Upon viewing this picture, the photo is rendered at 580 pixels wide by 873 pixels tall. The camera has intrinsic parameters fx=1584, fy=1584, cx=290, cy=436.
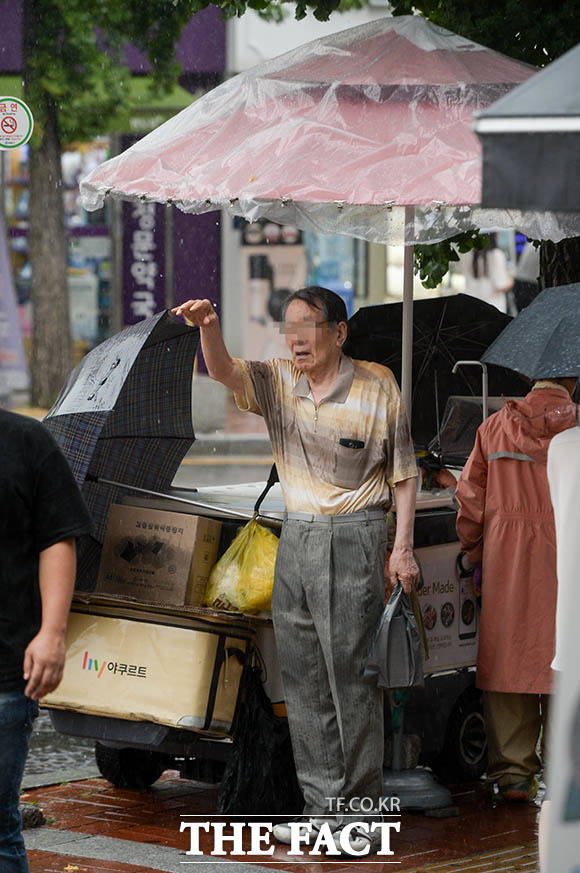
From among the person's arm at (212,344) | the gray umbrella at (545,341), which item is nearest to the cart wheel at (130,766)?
the person's arm at (212,344)

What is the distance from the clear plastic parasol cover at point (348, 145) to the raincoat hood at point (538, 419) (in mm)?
631

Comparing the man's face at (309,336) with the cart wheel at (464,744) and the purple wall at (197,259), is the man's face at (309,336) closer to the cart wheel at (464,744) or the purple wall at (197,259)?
the cart wheel at (464,744)

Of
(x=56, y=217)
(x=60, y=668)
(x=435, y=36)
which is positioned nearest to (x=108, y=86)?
(x=56, y=217)

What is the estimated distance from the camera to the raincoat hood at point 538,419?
245 inches

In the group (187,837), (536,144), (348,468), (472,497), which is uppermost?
(536,144)

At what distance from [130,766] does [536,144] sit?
13.4 ft

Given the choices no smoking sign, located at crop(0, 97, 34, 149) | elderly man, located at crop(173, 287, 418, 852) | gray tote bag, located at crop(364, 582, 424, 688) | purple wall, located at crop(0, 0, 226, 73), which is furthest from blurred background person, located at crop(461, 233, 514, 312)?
gray tote bag, located at crop(364, 582, 424, 688)

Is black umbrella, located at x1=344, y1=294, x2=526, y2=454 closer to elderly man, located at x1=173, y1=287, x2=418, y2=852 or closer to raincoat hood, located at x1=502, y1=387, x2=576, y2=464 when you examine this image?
raincoat hood, located at x1=502, y1=387, x2=576, y2=464

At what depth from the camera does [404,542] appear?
227 inches

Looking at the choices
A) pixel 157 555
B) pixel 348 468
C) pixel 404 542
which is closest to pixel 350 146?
pixel 348 468

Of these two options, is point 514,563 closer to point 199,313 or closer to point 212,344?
point 212,344

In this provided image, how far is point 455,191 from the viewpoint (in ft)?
18.1

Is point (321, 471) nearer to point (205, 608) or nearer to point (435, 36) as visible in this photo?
point (205, 608)

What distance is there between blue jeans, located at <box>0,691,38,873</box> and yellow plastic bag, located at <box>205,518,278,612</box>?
71.8 inches
